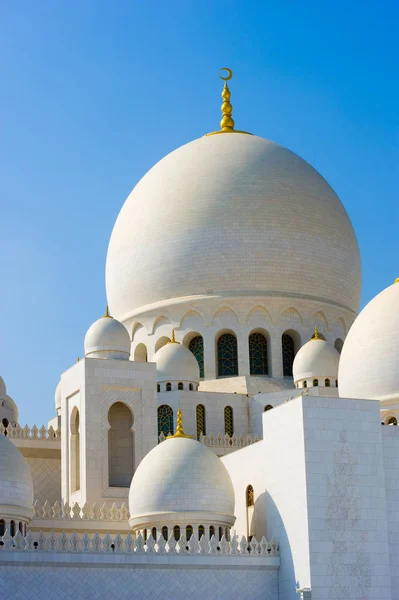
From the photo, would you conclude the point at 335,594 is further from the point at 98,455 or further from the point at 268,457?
the point at 98,455

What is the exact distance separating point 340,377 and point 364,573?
6.04 m

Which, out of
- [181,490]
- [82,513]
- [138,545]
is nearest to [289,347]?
[82,513]

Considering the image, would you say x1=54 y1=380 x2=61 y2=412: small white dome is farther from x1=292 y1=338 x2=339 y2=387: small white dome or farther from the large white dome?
x1=292 y1=338 x2=339 y2=387: small white dome

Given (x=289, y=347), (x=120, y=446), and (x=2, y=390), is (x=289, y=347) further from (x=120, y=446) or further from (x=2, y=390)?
(x=2, y=390)

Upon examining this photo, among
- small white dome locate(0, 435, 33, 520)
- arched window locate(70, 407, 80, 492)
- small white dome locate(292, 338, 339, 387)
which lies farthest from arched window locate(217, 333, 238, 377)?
small white dome locate(0, 435, 33, 520)

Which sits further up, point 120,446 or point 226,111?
point 226,111

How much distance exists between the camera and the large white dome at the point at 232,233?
3253 cm

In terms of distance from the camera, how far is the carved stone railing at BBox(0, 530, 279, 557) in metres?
20.9

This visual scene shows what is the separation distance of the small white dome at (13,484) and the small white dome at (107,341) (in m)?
5.64

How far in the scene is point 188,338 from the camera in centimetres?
3256

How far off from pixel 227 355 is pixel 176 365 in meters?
2.10

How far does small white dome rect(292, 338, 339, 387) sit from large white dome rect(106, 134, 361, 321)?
247 centimetres

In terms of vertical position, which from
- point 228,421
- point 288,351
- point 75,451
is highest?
point 288,351

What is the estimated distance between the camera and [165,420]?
3061 centimetres
